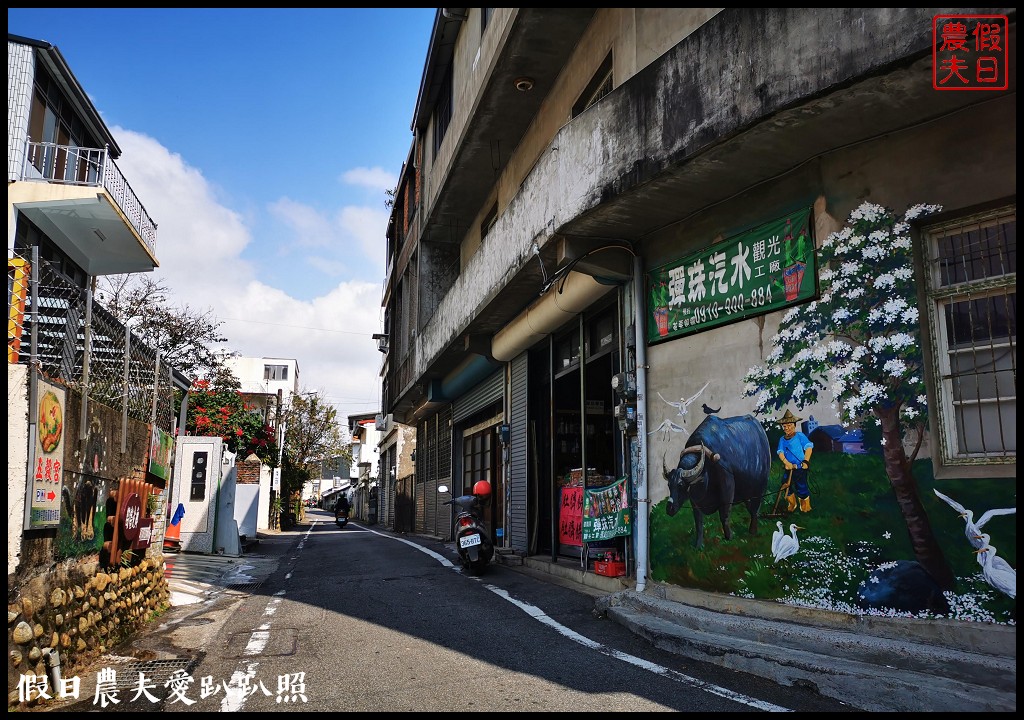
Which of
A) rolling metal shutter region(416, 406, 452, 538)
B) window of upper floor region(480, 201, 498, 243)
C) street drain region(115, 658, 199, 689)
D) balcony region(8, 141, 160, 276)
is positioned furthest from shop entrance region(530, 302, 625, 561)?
balcony region(8, 141, 160, 276)

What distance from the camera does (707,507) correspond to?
803cm

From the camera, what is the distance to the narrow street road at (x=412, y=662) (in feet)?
16.5

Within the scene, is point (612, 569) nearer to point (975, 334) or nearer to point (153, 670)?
point (975, 334)

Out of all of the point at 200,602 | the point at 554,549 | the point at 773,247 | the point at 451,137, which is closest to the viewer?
the point at 773,247

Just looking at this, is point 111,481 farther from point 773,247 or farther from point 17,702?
point 773,247

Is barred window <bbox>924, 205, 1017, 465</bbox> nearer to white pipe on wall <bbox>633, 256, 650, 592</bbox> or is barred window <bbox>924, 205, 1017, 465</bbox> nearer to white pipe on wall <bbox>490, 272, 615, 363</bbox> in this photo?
white pipe on wall <bbox>633, 256, 650, 592</bbox>

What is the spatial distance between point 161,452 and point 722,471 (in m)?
7.24

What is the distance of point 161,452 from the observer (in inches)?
388

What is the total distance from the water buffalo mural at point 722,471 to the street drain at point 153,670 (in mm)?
5172

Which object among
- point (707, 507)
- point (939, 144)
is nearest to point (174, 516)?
point (707, 507)

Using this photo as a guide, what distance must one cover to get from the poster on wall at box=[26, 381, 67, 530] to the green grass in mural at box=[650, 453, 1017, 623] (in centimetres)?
614

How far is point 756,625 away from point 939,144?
438 cm

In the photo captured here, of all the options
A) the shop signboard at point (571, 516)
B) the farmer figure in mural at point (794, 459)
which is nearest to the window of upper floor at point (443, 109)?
the shop signboard at point (571, 516)

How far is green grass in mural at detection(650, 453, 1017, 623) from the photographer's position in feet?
17.9
